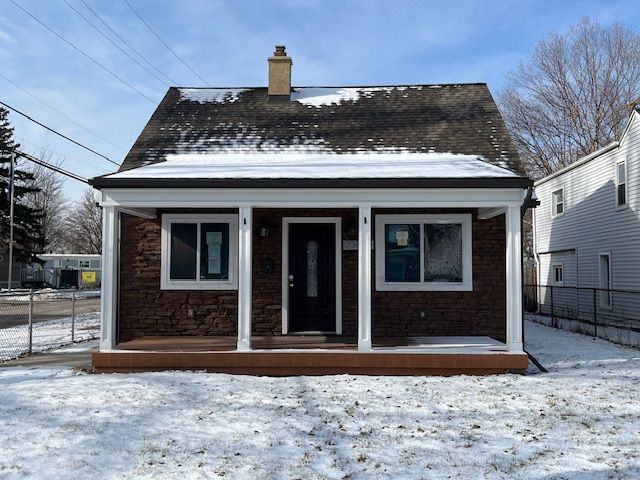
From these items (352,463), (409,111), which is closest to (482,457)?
(352,463)

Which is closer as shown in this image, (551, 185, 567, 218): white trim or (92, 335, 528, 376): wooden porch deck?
(92, 335, 528, 376): wooden porch deck

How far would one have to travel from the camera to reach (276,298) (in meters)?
10.2

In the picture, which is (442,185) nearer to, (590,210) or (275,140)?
(275,140)

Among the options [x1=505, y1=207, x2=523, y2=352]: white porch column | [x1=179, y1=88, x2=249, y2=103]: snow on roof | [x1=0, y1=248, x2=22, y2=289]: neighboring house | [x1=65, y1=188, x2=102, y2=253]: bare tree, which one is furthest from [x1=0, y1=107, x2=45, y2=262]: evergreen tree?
[x1=505, y1=207, x2=523, y2=352]: white porch column

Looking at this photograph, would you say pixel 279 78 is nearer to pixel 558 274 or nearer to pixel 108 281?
pixel 108 281

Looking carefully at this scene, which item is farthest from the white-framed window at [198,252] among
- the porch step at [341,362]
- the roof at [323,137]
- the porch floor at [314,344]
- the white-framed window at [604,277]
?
the white-framed window at [604,277]

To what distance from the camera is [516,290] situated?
824 centimetres

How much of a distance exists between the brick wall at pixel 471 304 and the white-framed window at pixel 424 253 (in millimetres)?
153

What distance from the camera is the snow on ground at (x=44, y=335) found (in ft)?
36.4

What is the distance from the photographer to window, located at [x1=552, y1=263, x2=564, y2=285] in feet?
64.8

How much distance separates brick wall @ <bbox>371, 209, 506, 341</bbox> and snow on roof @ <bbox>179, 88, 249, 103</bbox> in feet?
16.4

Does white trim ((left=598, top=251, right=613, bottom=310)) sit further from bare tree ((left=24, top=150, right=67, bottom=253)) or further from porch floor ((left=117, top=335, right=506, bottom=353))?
bare tree ((left=24, top=150, right=67, bottom=253))

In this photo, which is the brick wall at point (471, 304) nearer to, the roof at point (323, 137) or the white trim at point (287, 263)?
the white trim at point (287, 263)

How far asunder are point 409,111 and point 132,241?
20.7 feet
